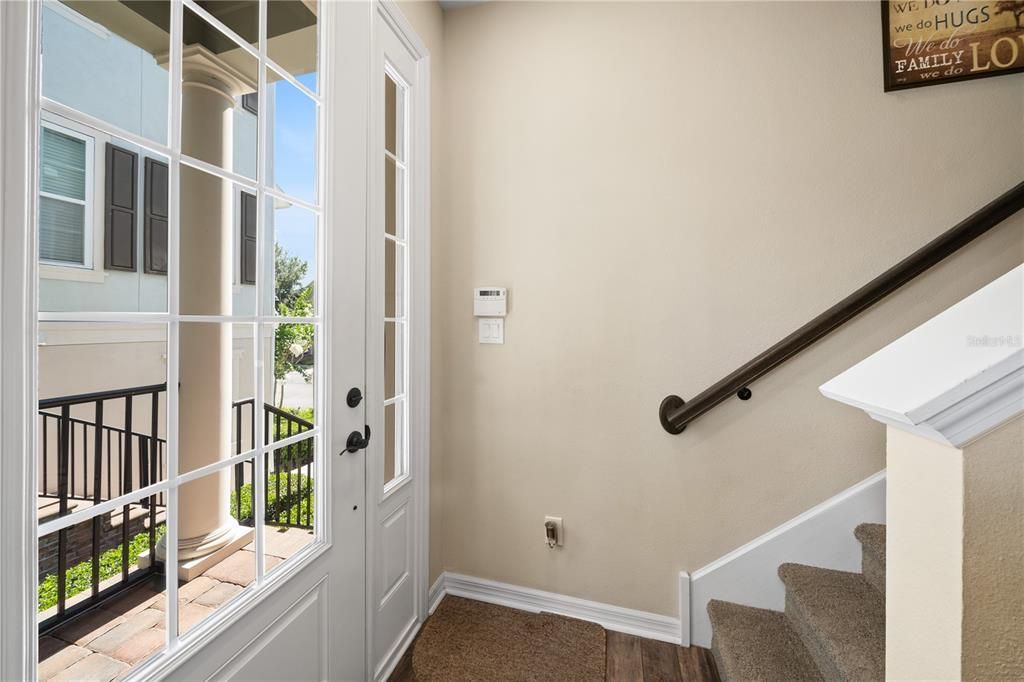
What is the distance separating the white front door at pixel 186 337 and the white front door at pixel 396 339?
0.29 feet

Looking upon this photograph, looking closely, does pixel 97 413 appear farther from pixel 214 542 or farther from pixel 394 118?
pixel 394 118

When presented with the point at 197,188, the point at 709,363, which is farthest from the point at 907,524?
the point at 197,188

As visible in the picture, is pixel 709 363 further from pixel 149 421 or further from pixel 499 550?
pixel 149 421

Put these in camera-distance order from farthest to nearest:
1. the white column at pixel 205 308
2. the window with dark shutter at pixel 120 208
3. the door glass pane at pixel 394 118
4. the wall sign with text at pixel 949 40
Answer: the door glass pane at pixel 394 118, the wall sign with text at pixel 949 40, the white column at pixel 205 308, the window with dark shutter at pixel 120 208

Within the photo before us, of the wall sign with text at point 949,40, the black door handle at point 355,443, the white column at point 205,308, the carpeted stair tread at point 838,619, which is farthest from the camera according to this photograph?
the wall sign with text at point 949,40

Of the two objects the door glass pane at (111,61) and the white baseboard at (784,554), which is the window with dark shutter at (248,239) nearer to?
the door glass pane at (111,61)

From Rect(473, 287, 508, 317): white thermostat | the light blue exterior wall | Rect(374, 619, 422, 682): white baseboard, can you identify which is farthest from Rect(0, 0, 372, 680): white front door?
Rect(473, 287, 508, 317): white thermostat

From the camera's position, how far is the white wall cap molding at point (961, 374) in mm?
460

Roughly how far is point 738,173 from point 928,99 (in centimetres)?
63

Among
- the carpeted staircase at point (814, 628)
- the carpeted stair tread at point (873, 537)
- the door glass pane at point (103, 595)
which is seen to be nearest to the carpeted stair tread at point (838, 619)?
the carpeted staircase at point (814, 628)

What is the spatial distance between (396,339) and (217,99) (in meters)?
0.92

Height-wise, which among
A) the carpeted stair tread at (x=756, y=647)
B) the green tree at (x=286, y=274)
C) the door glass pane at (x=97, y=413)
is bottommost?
the carpeted stair tread at (x=756, y=647)

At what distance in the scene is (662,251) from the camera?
1723 mm

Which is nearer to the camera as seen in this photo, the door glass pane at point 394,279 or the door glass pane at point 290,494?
the door glass pane at point 290,494
